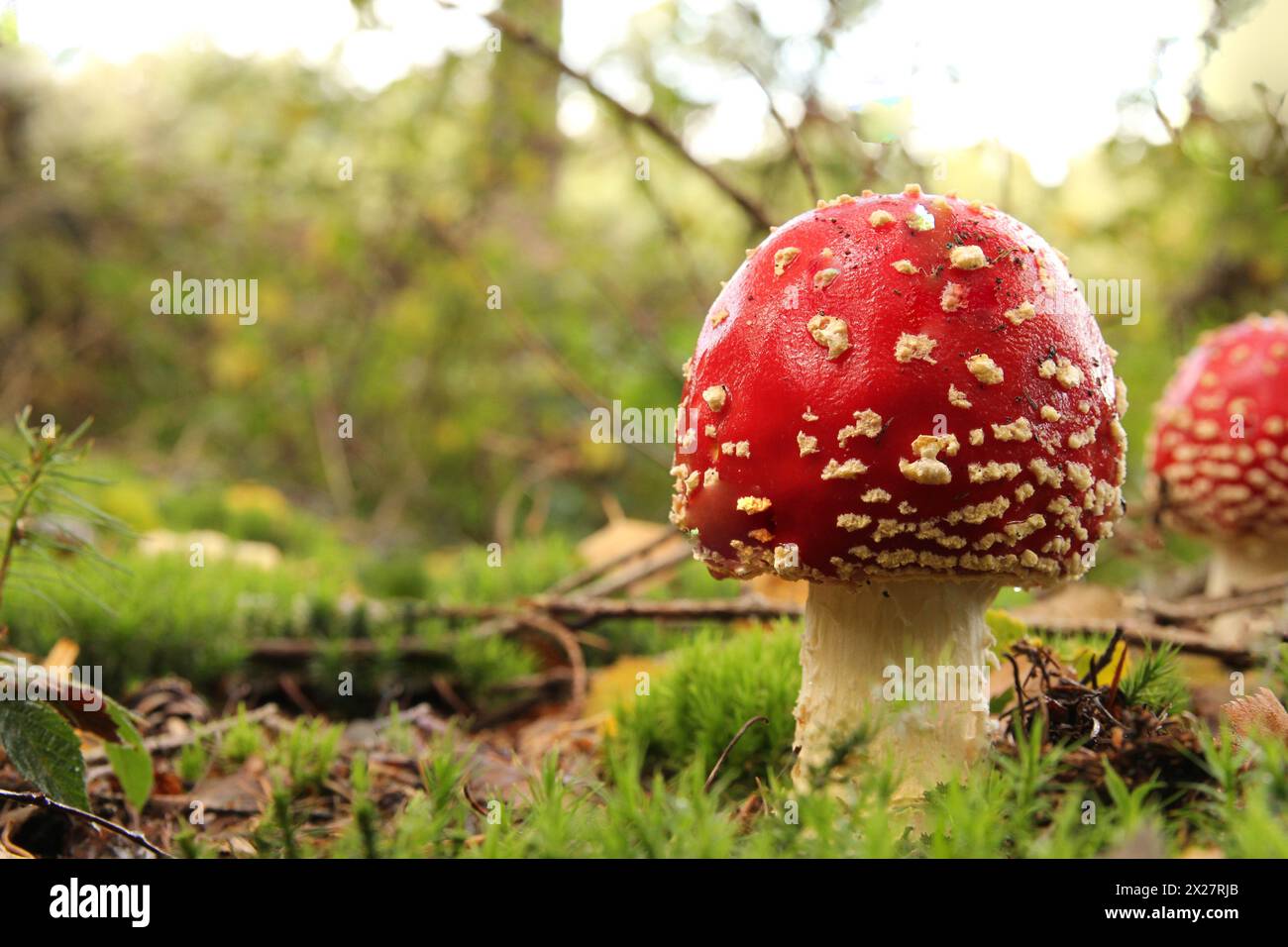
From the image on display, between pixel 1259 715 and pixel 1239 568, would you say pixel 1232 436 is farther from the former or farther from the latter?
pixel 1259 715

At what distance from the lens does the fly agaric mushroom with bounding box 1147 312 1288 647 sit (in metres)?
3.36

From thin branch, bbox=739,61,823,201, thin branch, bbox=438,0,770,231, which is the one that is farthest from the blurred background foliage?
thin branch, bbox=739,61,823,201

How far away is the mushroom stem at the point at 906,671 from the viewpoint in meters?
2.10

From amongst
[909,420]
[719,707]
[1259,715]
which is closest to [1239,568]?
[1259,715]

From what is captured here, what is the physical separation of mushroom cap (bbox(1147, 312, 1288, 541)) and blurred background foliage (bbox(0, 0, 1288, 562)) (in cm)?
144

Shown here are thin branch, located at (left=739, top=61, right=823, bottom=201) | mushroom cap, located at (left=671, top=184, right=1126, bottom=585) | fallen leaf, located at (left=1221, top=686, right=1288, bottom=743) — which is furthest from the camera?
thin branch, located at (left=739, top=61, right=823, bottom=201)

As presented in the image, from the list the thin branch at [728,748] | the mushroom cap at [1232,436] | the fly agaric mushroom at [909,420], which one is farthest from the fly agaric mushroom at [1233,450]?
the thin branch at [728,748]

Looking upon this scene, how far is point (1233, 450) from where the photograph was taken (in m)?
3.40

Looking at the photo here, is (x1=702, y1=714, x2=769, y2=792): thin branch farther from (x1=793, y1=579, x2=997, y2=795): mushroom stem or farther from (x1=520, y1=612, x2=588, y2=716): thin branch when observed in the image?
(x1=520, y1=612, x2=588, y2=716): thin branch

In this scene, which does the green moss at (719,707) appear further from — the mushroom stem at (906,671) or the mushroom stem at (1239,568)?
the mushroom stem at (1239,568)

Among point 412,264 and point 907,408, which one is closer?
point 907,408

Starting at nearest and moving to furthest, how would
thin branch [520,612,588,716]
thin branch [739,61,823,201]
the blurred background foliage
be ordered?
thin branch [520,612,588,716] → thin branch [739,61,823,201] → the blurred background foliage

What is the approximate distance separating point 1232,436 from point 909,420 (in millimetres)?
2155
